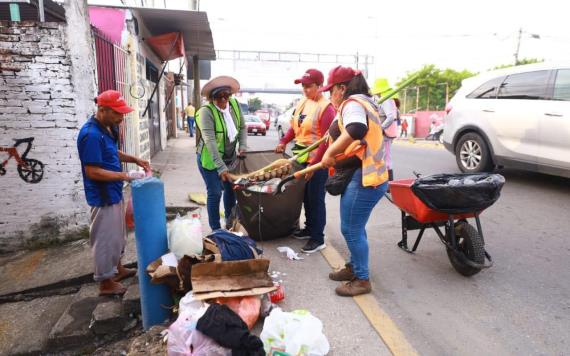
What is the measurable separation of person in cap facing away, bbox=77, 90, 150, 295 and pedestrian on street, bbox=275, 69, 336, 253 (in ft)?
5.19

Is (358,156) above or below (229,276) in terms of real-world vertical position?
above

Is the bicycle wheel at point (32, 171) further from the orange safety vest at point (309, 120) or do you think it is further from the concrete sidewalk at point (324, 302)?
the orange safety vest at point (309, 120)

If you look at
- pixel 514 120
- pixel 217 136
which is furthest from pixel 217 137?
pixel 514 120

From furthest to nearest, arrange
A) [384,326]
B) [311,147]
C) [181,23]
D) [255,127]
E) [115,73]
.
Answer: [255,127]
[181,23]
[115,73]
[311,147]
[384,326]

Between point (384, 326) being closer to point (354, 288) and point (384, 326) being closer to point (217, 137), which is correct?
point (354, 288)

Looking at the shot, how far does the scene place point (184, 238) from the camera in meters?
3.11

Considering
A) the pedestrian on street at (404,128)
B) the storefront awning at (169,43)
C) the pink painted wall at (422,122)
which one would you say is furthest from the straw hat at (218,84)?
the pink painted wall at (422,122)

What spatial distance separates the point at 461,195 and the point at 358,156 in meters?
0.87

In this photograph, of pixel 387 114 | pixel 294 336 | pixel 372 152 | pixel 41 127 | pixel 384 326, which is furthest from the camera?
pixel 387 114

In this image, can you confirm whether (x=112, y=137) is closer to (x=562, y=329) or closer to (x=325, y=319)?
(x=325, y=319)

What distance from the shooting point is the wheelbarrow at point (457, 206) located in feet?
10.5

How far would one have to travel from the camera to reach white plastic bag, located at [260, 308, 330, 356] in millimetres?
2369

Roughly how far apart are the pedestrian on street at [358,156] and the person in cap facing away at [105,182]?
5.34ft

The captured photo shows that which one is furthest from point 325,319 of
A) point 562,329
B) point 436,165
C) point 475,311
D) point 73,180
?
point 436,165
